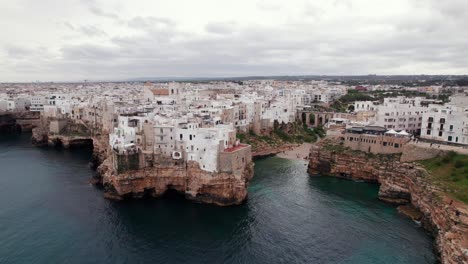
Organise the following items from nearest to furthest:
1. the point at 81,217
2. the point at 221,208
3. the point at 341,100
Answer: the point at 81,217 < the point at 221,208 < the point at 341,100

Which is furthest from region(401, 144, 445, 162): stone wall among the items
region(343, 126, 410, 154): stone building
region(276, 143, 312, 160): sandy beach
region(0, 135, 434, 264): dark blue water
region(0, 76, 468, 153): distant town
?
region(276, 143, 312, 160): sandy beach

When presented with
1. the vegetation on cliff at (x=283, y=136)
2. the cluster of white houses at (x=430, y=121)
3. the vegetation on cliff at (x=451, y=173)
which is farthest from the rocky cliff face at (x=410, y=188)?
the vegetation on cliff at (x=283, y=136)

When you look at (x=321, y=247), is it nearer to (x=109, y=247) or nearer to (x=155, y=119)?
(x=109, y=247)

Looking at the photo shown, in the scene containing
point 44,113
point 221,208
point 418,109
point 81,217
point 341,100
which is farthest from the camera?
point 341,100

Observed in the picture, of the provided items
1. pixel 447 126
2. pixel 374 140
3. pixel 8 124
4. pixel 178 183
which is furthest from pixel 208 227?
pixel 8 124

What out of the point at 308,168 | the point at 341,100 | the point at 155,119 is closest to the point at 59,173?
the point at 155,119

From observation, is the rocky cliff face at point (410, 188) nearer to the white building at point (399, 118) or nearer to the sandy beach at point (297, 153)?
the sandy beach at point (297, 153)
